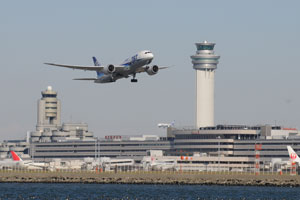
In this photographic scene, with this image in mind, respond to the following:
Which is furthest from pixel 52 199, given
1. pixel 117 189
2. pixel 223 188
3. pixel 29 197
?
pixel 223 188

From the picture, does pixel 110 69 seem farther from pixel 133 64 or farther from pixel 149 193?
pixel 149 193

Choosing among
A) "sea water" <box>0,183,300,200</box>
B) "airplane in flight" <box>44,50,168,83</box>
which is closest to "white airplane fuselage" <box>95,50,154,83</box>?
"airplane in flight" <box>44,50,168,83</box>

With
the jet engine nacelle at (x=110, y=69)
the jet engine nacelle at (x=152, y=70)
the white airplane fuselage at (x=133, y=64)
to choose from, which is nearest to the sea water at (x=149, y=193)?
the white airplane fuselage at (x=133, y=64)

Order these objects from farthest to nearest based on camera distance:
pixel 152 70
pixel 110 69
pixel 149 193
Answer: pixel 149 193 < pixel 152 70 < pixel 110 69

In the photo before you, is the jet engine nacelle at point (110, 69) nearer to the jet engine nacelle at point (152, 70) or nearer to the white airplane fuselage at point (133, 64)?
the white airplane fuselage at point (133, 64)

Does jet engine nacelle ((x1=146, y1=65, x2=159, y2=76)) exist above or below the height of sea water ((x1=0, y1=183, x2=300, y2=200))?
above

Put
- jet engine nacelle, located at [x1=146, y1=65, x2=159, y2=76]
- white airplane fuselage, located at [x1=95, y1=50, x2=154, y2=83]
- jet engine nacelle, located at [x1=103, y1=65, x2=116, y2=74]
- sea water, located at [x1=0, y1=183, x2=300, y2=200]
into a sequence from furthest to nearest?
1. sea water, located at [x1=0, y1=183, x2=300, y2=200]
2. jet engine nacelle, located at [x1=146, y1=65, x2=159, y2=76]
3. jet engine nacelle, located at [x1=103, y1=65, x2=116, y2=74]
4. white airplane fuselage, located at [x1=95, y1=50, x2=154, y2=83]

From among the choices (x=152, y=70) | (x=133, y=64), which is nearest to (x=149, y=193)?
(x=152, y=70)

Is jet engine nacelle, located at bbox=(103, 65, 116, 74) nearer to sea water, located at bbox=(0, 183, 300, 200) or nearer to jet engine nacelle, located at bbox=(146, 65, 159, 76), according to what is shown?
jet engine nacelle, located at bbox=(146, 65, 159, 76)

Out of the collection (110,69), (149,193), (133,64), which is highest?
(133,64)

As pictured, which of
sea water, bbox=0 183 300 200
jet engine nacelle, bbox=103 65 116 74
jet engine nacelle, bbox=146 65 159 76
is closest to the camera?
jet engine nacelle, bbox=103 65 116 74

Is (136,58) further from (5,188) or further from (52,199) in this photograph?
(5,188)

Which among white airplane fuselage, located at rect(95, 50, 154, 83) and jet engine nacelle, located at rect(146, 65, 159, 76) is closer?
white airplane fuselage, located at rect(95, 50, 154, 83)

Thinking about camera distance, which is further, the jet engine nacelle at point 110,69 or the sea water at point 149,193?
the sea water at point 149,193
